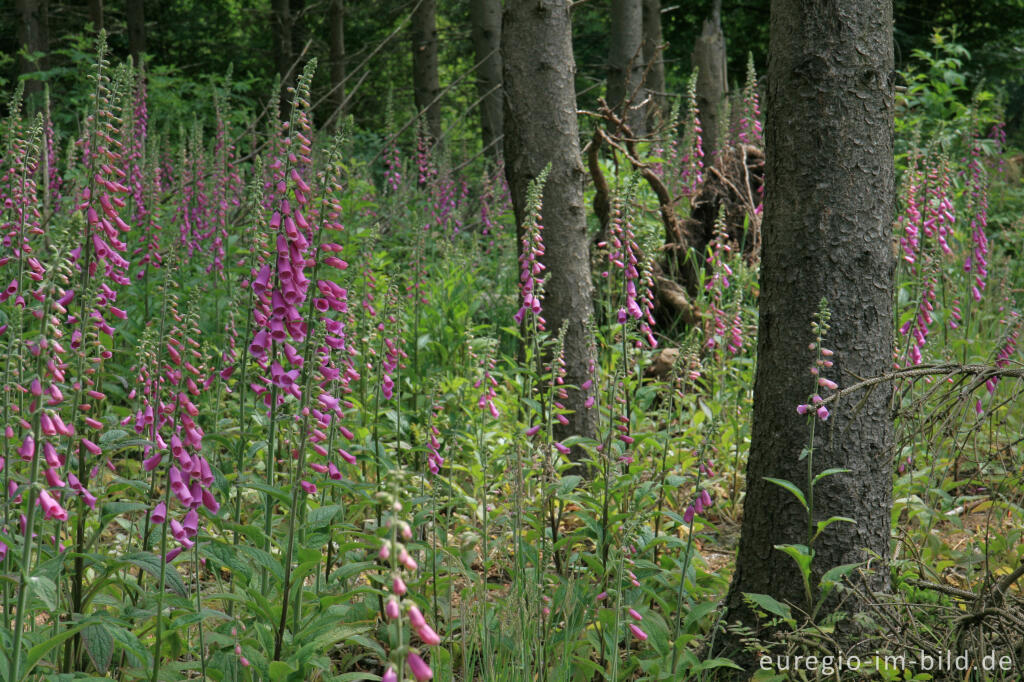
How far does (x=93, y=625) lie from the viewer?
226 centimetres

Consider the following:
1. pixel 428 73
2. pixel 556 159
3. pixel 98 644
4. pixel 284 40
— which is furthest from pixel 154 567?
pixel 284 40

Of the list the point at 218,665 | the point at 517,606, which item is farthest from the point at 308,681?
the point at 517,606

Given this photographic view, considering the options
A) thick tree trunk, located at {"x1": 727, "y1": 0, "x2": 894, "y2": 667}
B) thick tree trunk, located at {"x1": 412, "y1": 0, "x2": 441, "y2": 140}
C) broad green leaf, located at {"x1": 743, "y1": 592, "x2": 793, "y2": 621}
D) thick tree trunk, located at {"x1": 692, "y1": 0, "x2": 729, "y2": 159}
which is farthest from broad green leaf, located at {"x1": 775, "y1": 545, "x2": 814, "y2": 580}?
thick tree trunk, located at {"x1": 412, "y1": 0, "x2": 441, "y2": 140}

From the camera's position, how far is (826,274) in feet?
9.66

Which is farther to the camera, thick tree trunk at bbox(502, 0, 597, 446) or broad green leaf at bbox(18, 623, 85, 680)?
thick tree trunk at bbox(502, 0, 597, 446)

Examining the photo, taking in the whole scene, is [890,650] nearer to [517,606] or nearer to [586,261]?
[517,606]

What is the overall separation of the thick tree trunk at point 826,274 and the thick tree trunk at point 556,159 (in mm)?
1849

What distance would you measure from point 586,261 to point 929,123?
27.3ft

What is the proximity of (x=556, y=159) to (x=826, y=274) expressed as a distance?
229cm

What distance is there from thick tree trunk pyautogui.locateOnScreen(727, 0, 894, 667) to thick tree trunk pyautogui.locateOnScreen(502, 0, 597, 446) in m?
1.85

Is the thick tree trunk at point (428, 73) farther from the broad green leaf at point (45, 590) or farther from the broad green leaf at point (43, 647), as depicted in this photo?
the broad green leaf at point (45, 590)

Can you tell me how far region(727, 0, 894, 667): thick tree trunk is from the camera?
9.55 ft

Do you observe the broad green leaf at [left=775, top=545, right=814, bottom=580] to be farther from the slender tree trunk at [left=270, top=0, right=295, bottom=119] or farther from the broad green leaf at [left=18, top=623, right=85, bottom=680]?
the slender tree trunk at [left=270, top=0, right=295, bottom=119]

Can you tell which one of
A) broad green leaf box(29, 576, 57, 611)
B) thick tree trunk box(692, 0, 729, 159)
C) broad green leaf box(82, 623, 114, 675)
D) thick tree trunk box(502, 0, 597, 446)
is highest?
thick tree trunk box(692, 0, 729, 159)
